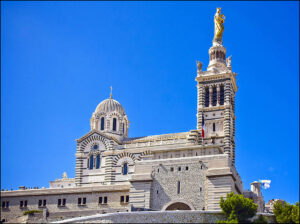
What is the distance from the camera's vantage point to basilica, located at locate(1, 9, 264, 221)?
59.0 m

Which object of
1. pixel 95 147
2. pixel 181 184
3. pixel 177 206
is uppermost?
pixel 95 147

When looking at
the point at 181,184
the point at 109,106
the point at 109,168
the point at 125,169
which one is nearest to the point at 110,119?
the point at 109,106

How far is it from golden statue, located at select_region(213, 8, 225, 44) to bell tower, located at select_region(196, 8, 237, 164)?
284 millimetres

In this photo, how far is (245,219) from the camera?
165 feet

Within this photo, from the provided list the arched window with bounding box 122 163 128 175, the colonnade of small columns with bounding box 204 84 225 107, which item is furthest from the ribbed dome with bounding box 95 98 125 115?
the colonnade of small columns with bounding box 204 84 225 107

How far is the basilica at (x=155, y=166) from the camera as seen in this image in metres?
59.0

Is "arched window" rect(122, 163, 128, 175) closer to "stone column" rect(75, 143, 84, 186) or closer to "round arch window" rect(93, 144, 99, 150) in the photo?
"round arch window" rect(93, 144, 99, 150)

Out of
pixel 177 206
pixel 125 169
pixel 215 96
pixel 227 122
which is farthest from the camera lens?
pixel 215 96

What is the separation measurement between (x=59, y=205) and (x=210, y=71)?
2722cm

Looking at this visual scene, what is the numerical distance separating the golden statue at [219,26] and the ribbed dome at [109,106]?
16.7 m

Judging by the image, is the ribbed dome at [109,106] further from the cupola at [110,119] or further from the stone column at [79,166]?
the stone column at [79,166]

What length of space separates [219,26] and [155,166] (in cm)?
2874

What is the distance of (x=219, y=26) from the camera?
8212 cm

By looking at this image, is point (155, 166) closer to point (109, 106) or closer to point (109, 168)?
point (109, 168)
